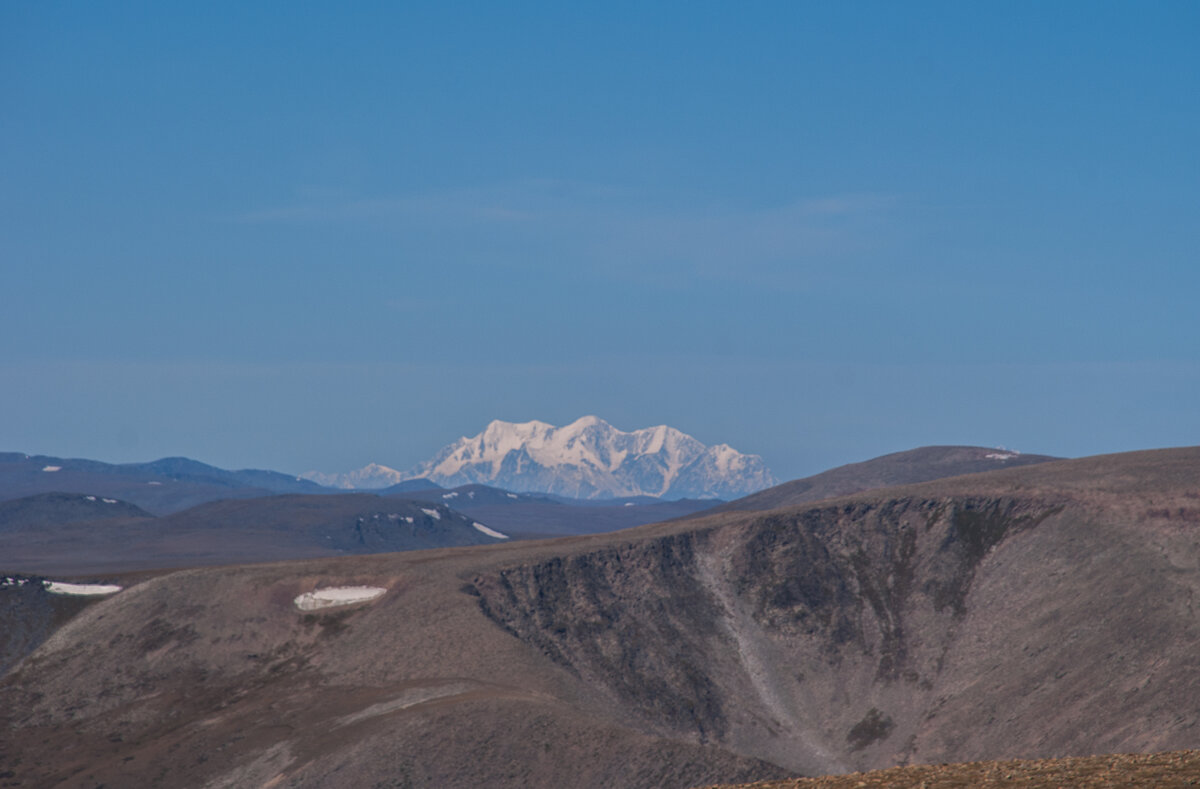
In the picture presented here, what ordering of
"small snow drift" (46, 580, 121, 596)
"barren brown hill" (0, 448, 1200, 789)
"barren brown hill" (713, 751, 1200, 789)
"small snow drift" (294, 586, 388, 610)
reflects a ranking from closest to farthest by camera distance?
"barren brown hill" (713, 751, 1200, 789)
"barren brown hill" (0, 448, 1200, 789)
"small snow drift" (294, 586, 388, 610)
"small snow drift" (46, 580, 121, 596)

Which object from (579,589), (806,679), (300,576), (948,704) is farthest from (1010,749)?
(300,576)

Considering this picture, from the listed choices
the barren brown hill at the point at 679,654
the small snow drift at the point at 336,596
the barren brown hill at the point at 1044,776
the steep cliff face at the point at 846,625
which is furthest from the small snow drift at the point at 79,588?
the barren brown hill at the point at 1044,776

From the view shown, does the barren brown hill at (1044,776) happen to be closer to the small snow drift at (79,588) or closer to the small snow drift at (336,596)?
the small snow drift at (336,596)

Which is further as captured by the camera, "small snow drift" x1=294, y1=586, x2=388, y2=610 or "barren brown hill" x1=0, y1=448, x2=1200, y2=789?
"small snow drift" x1=294, y1=586, x2=388, y2=610

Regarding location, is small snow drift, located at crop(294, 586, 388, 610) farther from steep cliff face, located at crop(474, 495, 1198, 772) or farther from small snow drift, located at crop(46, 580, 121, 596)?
small snow drift, located at crop(46, 580, 121, 596)

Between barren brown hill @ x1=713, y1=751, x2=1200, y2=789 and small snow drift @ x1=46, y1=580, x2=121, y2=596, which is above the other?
small snow drift @ x1=46, y1=580, x2=121, y2=596

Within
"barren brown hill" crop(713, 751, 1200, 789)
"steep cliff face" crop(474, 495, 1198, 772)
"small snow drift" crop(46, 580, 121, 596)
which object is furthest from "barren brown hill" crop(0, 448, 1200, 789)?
"barren brown hill" crop(713, 751, 1200, 789)
